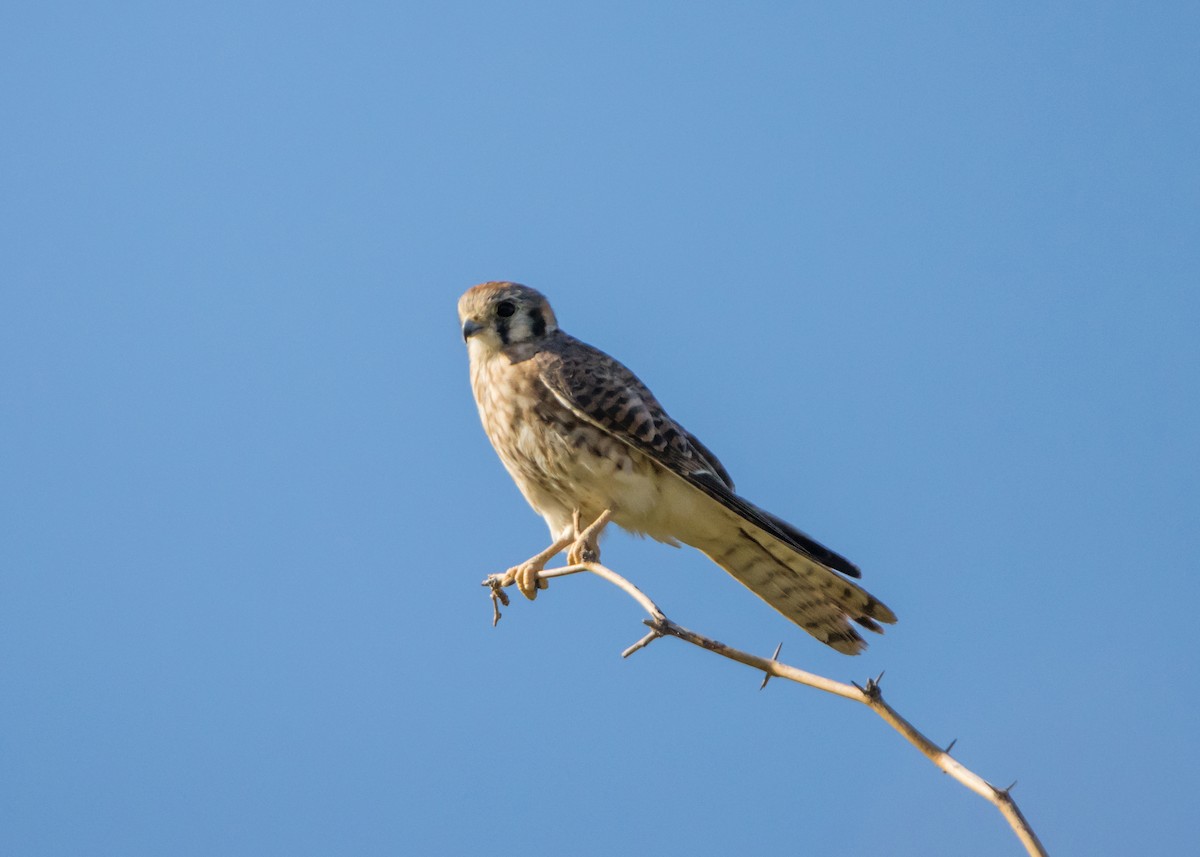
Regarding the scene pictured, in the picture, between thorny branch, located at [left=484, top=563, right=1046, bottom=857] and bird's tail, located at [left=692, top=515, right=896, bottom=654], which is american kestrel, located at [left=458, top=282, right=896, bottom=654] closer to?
bird's tail, located at [left=692, top=515, right=896, bottom=654]

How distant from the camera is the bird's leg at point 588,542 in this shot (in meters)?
3.79

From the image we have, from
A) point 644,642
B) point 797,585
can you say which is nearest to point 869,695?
point 644,642

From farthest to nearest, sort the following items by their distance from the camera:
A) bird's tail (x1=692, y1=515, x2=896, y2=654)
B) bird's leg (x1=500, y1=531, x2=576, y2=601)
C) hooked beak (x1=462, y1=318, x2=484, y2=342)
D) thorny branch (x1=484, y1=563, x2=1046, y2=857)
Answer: hooked beak (x1=462, y1=318, x2=484, y2=342)
bird's leg (x1=500, y1=531, x2=576, y2=601)
bird's tail (x1=692, y1=515, x2=896, y2=654)
thorny branch (x1=484, y1=563, x2=1046, y2=857)

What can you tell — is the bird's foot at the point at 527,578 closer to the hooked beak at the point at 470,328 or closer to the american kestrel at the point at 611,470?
the american kestrel at the point at 611,470

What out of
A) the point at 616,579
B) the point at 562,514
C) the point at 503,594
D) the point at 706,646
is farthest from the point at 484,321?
the point at 706,646

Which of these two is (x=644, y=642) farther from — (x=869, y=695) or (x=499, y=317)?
(x=499, y=317)

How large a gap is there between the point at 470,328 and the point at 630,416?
59 centimetres

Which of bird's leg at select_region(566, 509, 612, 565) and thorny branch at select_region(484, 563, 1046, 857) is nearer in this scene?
thorny branch at select_region(484, 563, 1046, 857)

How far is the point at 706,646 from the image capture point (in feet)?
6.31

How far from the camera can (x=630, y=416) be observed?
3.90 meters

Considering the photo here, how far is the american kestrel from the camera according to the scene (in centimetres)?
377

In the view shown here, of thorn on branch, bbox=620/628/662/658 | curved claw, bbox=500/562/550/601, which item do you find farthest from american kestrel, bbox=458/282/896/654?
thorn on branch, bbox=620/628/662/658

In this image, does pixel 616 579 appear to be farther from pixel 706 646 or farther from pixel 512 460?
pixel 512 460

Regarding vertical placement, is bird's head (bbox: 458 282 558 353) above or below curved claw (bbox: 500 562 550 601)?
above
